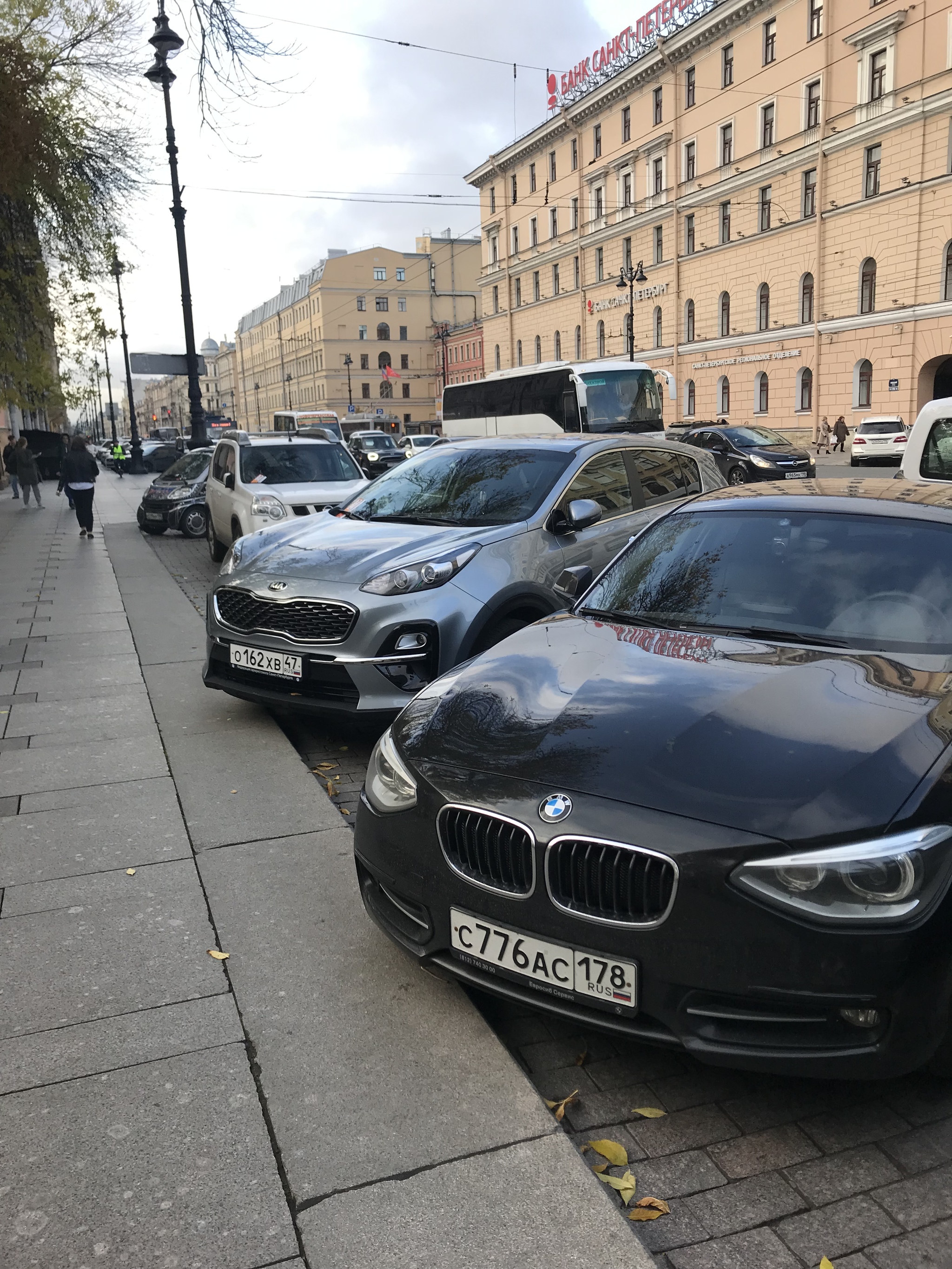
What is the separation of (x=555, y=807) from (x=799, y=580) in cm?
158

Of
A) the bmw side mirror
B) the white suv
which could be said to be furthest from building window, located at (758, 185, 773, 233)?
the bmw side mirror

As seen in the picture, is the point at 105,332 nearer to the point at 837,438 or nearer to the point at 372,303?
the point at 837,438

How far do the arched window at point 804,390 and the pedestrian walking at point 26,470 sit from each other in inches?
1210

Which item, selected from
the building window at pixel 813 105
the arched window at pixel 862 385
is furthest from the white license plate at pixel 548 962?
the building window at pixel 813 105

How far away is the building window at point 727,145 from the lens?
46.3 meters

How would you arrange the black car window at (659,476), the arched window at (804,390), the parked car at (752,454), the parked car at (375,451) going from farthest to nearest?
the arched window at (804,390) → the parked car at (375,451) → the parked car at (752,454) → the black car window at (659,476)

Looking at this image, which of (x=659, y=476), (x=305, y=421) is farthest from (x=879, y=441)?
(x=659, y=476)

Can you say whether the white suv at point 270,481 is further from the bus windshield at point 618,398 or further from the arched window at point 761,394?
the arched window at point 761,394

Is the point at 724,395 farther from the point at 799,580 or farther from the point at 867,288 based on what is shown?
the point at 799,580

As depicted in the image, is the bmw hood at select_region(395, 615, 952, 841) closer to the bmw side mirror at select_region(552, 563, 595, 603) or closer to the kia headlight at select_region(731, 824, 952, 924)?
the kia headlight at select_region(731, 824, 952, 924)

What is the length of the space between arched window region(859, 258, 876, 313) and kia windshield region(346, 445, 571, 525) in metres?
37.4

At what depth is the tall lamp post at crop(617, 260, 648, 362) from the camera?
4581 centimetres

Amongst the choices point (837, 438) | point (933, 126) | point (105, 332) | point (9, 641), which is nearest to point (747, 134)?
point (933, 126)

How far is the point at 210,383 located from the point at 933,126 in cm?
14458
